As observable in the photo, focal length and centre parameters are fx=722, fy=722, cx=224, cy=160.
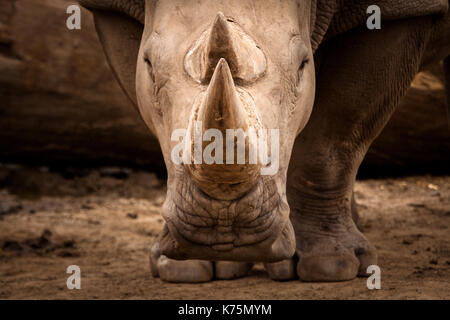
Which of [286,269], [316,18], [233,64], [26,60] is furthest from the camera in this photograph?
[26,60]

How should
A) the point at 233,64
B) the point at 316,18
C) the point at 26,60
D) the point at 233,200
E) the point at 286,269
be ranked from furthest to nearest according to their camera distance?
the point at 26,60 < the point at 286,269 < the point at 316,18 < the point at 233,200 < the point at 233,64

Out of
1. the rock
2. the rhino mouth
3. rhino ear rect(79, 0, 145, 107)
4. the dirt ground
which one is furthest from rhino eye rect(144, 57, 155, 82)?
the rock

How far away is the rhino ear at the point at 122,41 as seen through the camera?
3164 millimetres

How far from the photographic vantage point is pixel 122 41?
10.5 feet

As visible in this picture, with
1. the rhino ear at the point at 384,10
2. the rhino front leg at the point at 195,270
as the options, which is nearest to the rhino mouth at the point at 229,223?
the rhino front leg at the point at 195,270

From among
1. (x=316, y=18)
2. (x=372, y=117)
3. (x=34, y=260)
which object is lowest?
(x=34, y=260)

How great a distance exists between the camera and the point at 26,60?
572cm

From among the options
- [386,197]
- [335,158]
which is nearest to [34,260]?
[335,158]

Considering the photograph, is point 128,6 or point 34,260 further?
point 34,260

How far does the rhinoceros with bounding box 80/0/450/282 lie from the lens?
6.44ft

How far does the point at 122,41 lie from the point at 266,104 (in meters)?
1.34

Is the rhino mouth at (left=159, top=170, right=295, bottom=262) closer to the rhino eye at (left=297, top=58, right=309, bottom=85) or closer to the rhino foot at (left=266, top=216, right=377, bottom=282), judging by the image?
the rhino eye at (left=297, top=58, right=309, bottom=85)

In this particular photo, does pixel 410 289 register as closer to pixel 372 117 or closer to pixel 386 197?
pixel 372 117

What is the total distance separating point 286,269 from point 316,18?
1175 mm
